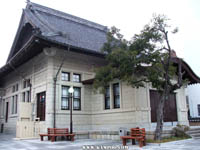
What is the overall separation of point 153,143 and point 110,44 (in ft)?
17.1

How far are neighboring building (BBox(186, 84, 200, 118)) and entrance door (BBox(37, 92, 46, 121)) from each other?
48.2 ft

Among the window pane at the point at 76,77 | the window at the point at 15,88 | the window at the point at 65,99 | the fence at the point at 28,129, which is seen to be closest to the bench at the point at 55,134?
the fence at the point at 28,129

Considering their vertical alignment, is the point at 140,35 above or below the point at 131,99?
above

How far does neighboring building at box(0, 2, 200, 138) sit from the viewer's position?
12.5m

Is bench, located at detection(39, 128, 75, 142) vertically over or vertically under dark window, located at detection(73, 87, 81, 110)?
under

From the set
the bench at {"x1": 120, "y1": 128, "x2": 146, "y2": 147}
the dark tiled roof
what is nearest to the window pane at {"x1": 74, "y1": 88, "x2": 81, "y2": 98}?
the dark tiled roof

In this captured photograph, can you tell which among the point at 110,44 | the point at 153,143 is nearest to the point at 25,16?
the point at 110,44

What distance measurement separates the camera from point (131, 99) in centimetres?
1227

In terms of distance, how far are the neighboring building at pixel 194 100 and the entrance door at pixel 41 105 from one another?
578 inches

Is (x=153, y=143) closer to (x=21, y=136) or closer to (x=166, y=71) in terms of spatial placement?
(x=166, y=71)

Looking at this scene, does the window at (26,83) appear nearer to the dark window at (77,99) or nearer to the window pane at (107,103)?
the dark window at (77,99)

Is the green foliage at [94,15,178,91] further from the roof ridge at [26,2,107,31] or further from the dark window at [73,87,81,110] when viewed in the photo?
the roof ridge at [26,2,107,31]

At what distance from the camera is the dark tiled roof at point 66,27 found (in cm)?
1481

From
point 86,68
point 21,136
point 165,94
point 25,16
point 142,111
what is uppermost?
point 25,16
